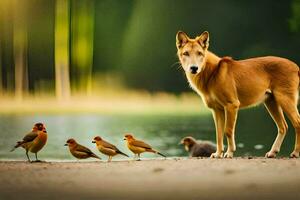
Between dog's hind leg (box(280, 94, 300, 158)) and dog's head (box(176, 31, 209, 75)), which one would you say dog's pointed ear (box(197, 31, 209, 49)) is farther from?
dog's hind leg (box(280, 94, 300, 158))

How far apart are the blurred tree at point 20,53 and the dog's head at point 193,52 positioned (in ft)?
65.3

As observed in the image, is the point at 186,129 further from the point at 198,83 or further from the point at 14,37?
the point at 198,83

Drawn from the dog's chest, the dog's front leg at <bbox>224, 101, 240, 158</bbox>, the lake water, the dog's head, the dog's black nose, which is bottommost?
the lake water

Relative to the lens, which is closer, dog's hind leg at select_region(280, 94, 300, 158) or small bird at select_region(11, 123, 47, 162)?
small bird at select_region(11, 123, 47, 162)

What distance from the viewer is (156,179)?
962cm

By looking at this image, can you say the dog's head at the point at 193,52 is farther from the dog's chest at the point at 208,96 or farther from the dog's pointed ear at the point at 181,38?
the dog's chest at the point at 208,96

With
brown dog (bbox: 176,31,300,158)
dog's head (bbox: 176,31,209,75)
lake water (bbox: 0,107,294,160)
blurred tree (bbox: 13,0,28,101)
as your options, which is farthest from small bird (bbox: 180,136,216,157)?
blurred tree (bbox: 13,0,28,101)

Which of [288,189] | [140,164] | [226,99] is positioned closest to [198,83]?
[226,99]

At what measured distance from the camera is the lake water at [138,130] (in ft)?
77.6

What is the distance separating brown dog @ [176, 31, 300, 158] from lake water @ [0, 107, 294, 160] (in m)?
8.62

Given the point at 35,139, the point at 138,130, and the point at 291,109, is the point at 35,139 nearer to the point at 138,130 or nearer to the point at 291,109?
the point at 291,109

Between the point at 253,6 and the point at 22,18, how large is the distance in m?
10.1

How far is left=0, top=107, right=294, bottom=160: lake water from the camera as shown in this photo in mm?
23641

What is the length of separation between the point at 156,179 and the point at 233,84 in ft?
10.3
